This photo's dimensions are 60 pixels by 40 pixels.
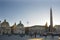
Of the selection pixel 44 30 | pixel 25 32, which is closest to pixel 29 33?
pixel 25 32

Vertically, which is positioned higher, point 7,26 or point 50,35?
point 7,26

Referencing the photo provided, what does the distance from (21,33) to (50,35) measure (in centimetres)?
417

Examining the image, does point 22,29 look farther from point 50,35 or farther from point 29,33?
point 50,35

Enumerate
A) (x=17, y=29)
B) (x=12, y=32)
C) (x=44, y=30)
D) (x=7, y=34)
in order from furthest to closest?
(x=44, y=30) < (x=17, y=29) < (x=12, y=32) < (x=7, y=34)

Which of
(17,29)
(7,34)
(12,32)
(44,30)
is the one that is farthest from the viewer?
(44,30)

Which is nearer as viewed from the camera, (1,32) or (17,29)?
(1,32)

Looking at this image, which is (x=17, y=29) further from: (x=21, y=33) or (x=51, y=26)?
(x=51, y=26)

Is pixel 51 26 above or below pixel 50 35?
above

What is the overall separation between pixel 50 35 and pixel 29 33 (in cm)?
305

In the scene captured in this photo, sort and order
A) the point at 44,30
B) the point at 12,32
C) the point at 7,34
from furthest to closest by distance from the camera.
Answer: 1. the point at 44,30
2. the point at 12,32
3. the point at 7,34

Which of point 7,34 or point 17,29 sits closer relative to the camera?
point 7,34

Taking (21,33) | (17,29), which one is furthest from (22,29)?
(21,33)

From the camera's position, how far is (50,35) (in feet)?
59.4

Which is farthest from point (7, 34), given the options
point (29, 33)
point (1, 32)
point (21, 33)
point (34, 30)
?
point (34, 30)
